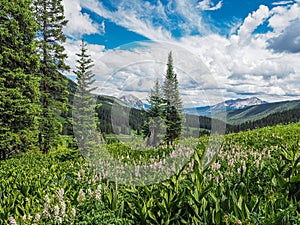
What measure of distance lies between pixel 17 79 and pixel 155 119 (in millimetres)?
16650

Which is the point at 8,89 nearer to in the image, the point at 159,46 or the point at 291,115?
the point at 159,46

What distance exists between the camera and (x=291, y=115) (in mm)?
123062

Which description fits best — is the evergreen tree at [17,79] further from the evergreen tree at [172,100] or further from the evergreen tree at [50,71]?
the evergreen tree at [172,100]

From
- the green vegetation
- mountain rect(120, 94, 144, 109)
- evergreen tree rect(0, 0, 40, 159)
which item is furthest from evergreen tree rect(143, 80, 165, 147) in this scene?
evergreen tree rect(0, 0, 40, 159)

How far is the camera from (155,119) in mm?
5641

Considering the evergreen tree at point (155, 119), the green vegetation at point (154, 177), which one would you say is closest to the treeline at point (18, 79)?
the green vegetation at point (154, 177)

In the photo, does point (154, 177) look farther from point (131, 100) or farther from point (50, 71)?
point (50, 71)

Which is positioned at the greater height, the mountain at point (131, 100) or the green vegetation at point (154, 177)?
the mountain at point (131, 100)

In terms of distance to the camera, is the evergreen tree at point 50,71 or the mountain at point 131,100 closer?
the mountain at point 131,100

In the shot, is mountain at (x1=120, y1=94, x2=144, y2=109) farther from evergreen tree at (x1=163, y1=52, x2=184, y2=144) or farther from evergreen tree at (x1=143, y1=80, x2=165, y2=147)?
evergreen tree at (x1=163, y1=52, x2=184, y2=144)

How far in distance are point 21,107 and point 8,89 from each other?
1477 millimetres

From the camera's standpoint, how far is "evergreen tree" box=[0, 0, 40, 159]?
59.2 ft

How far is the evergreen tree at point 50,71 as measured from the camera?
24312 mm

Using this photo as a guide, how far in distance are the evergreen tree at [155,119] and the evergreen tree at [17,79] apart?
1451 centimetres
